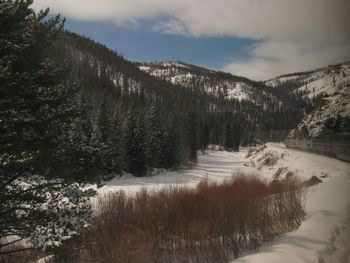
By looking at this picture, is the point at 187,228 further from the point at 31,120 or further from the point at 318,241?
the point at 31,120

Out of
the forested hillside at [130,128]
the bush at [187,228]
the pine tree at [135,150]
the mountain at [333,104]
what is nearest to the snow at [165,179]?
the pine tree at [135,150]

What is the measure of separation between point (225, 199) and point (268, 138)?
127 meters

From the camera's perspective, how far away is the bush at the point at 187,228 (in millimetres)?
6953

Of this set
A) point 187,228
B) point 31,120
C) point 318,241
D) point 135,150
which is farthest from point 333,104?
point 135,150

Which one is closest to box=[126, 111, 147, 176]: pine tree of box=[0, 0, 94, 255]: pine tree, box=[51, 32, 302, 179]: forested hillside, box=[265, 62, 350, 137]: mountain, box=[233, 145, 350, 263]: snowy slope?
box=[51, 32, 302, 179]: forested hillside

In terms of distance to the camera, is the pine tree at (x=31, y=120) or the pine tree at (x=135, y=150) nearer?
the pine tree at (x=31, y=120)

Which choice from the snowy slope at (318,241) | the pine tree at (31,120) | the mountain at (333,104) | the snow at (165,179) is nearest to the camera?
the snowy slope at (318,241)

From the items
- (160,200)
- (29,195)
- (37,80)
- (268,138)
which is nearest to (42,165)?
(29,195)

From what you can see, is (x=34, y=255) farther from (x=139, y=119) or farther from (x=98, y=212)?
(x=139, y=119)

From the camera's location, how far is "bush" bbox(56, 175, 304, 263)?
6.95m

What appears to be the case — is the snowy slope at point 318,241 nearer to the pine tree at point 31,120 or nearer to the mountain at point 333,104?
the mountain at point 333,104

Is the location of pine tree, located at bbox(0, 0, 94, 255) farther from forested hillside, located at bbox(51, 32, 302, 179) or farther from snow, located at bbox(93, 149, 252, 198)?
snow, located at bbox(93, 149, 252, 198)

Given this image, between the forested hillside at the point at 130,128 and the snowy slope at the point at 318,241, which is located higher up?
the forested hillside at the point at 130,128

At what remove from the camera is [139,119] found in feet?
141
